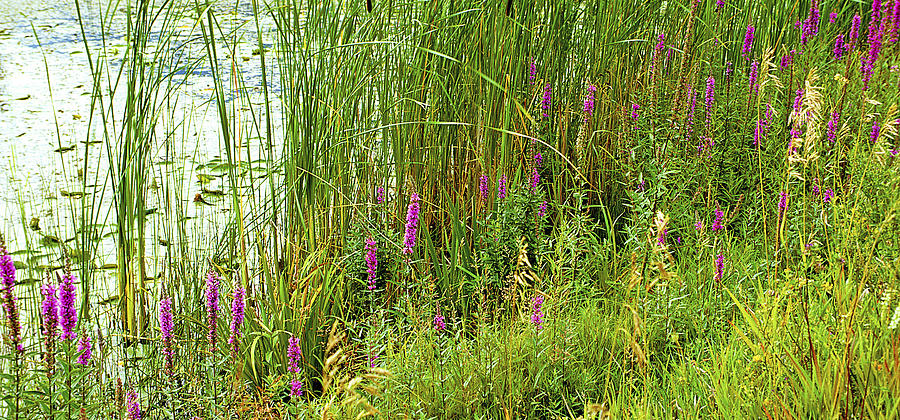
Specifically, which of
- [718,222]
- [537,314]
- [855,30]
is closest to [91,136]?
[537,314]

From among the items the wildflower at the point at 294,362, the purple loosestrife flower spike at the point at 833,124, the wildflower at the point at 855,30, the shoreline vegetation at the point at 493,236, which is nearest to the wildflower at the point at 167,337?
the shoreline vegetation at the point at 493,236

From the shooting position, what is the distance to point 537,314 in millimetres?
1619

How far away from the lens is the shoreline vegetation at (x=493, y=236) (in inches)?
54.1

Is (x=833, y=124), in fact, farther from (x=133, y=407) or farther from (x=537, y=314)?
(x=133, y=407)

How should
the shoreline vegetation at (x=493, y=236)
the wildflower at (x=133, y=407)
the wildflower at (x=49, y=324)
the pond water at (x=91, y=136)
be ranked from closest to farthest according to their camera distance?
the wildflower at (x=49, y=324) < the shoreline vegetation at (x=493, y=236) < the wildflower at (x=133, y=407) < the pond water at (x=91, y=136)

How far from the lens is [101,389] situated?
1737 mm

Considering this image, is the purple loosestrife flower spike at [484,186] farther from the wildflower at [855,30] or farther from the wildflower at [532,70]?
the wildflower at [855,30]

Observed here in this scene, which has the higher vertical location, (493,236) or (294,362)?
(493,236)

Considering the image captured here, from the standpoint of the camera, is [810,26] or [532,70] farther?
[810,26]

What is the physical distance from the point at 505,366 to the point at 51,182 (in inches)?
86.3

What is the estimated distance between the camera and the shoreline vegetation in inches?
54.1

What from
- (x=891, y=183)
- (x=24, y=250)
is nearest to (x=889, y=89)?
(x=891, y=183)

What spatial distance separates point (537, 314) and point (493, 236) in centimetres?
45

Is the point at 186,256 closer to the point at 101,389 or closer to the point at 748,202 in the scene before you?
the point at 101,389
